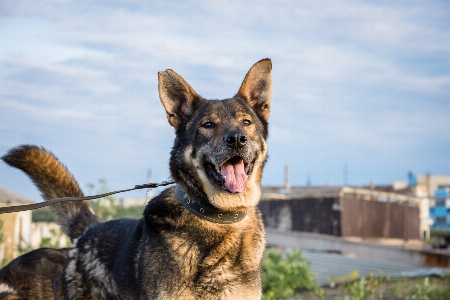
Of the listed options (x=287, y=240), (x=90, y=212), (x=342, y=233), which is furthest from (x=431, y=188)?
(x=90, y=212)

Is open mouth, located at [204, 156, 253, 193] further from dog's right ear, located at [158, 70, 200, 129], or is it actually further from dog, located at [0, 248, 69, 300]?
dog, located at [0, 248, 69, 300]

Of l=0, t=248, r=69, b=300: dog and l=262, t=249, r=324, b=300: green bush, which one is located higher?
l=0, t=248, r=69, b=300: dog

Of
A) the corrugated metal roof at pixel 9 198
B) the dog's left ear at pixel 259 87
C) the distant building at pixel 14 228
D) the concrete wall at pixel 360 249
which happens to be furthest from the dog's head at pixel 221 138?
the concrete wall at pixel 360 249

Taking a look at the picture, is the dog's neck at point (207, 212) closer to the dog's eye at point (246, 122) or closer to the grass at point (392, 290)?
the dog's eye at point (246, 122)

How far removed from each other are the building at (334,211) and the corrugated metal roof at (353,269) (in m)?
3.85

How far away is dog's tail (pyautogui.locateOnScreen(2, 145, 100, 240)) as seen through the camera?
6.32 metres

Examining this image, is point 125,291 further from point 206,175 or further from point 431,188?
point 431,188

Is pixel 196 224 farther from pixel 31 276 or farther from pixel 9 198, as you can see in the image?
pixel 9 198

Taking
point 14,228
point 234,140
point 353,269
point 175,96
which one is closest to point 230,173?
point 234,140

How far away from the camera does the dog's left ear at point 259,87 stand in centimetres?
557

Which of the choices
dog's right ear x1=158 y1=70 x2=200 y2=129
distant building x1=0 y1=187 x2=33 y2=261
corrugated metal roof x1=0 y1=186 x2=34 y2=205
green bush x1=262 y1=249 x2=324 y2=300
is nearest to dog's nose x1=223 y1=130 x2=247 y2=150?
dog's right ear x1=158 y1=70 x2=200 y2=129

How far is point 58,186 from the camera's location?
21.0 feet

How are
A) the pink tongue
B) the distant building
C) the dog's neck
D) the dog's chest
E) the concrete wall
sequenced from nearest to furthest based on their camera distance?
the dog's chest
the pink tongue
the dog's neck
the distant building
the concrete wall

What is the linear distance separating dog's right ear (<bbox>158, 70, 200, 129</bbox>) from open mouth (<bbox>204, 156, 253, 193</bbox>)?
26.1 inches
